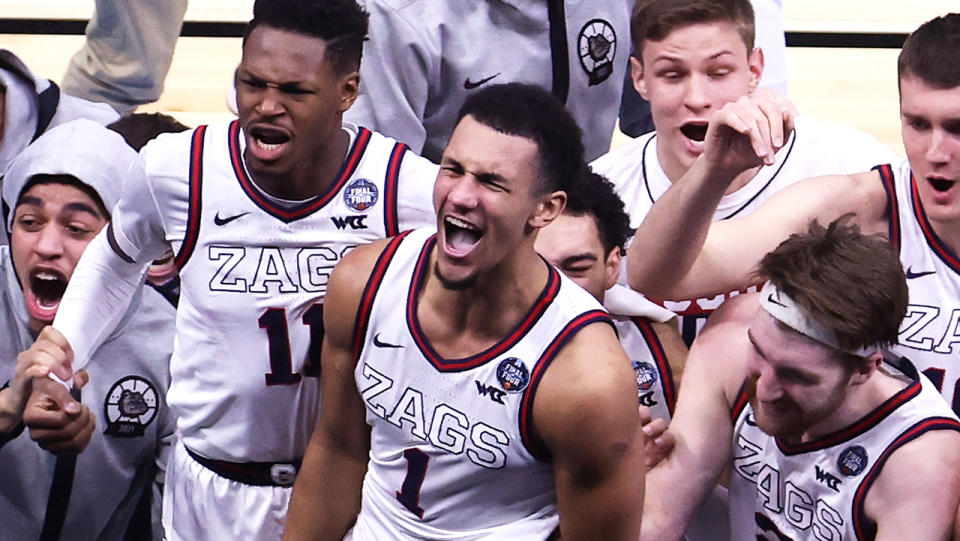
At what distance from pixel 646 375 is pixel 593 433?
0.61 metres

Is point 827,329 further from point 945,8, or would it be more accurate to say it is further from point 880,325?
point 945,8

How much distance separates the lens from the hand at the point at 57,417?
2.86 m

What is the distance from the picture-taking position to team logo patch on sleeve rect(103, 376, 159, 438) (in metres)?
3.30

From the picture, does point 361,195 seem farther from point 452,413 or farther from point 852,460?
point 852,460

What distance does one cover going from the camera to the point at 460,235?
8.14ft

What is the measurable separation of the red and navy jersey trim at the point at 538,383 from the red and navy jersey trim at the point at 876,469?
1.80ft

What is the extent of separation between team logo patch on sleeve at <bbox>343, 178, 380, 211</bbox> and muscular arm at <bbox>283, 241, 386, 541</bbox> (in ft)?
0.78

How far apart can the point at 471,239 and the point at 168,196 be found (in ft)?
2.38

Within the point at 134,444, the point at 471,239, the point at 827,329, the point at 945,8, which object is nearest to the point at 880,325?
the point at 827,329

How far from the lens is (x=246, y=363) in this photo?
2.92m

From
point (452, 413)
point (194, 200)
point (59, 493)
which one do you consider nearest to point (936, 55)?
point (452, 413)

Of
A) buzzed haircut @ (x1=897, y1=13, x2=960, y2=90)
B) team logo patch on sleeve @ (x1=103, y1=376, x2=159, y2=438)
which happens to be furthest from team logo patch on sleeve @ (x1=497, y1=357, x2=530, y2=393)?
team logo patch on sleeve @ (x1=103, y1=376, x2=159, y2=438)

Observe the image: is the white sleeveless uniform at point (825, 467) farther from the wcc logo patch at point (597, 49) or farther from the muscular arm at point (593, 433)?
the wcc logo patch at point (597, 49)

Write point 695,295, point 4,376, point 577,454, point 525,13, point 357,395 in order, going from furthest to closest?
1. point 525,13
2. point 4,376
3. point 695,295
4. point 357,395
5. point 577,454
